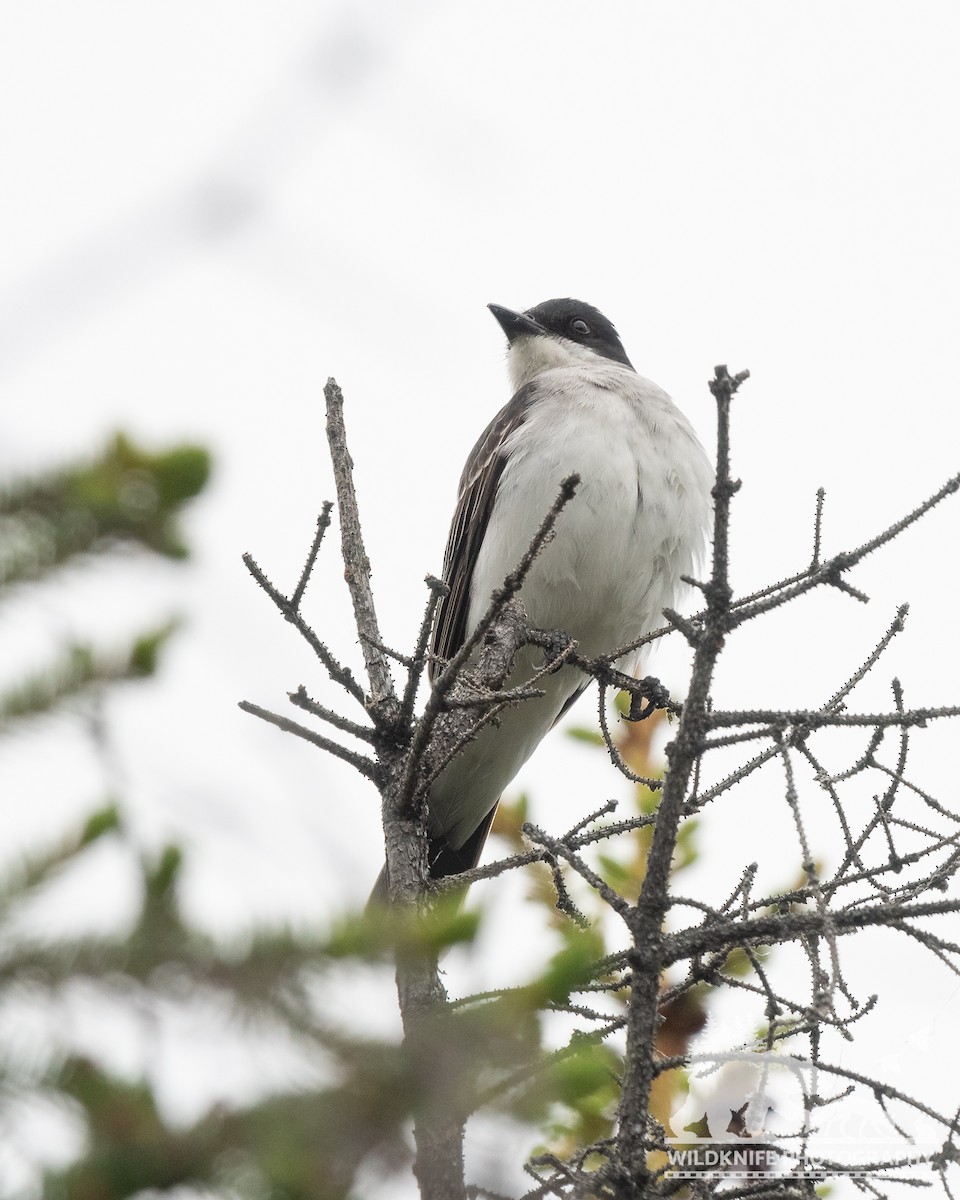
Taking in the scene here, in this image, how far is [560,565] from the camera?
645cm

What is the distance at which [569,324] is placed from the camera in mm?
8727

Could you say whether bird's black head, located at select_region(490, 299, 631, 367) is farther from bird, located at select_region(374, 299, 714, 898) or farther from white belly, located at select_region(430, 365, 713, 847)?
white belly, located at select_region(430, 365, 713, 847)

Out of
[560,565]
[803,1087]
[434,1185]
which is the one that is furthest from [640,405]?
[434,1185]

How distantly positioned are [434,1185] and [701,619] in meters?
1.59

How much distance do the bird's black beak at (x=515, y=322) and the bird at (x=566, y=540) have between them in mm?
1515

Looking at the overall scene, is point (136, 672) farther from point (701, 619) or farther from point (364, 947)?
point (701, 619)

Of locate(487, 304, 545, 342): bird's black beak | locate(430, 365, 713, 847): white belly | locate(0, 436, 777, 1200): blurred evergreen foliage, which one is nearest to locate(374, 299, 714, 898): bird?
locate(430, 365, 713, 847): white belly

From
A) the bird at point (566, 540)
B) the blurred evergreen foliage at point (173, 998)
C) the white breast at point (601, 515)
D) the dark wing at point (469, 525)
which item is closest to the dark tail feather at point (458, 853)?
the bird at point (566, 540)

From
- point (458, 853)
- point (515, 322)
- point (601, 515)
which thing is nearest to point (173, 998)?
point (601, 515)

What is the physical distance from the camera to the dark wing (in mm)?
6773

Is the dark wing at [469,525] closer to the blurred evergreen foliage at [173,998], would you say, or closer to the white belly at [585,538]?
the white belly at [585,538]

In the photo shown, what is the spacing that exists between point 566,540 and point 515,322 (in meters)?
2.65

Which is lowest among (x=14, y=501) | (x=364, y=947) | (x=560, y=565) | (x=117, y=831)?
(x=364, y=947)

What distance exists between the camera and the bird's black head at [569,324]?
855cm
